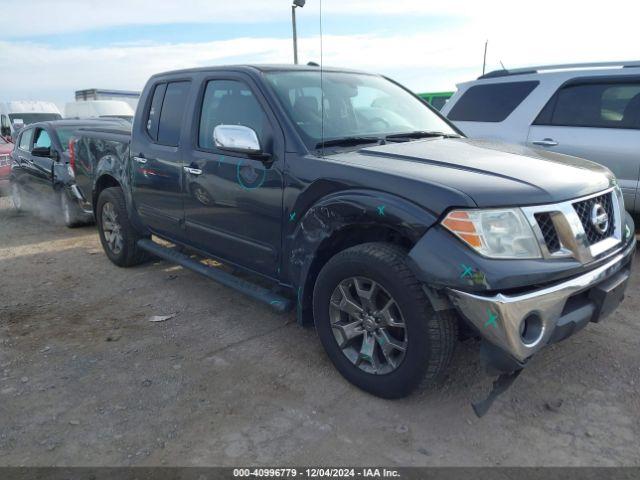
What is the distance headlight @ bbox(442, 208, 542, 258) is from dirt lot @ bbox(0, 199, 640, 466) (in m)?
0.94

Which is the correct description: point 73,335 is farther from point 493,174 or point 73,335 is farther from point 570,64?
point 570,64

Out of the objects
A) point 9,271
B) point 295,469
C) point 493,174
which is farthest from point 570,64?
point 9,271

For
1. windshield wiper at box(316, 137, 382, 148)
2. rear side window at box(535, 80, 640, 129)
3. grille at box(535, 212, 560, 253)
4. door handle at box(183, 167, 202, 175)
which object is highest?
rear side window at box(535, 80, 640, 129)

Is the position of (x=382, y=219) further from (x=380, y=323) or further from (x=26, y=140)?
(x=26, y=140)

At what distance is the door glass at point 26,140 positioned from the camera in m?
8.56

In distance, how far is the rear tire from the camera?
17.0ft

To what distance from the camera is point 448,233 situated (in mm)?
2389

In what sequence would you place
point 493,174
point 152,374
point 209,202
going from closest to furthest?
point 493,174 < point 152,374 < point 209,202

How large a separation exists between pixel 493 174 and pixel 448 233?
0.48m

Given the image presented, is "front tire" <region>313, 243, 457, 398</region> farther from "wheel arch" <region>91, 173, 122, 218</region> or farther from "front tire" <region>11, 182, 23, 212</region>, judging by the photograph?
"front tire" <region>11, 182, 23, 212</region>

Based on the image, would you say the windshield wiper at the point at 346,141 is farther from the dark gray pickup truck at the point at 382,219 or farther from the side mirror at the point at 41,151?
the side mirror at the point at 41,151

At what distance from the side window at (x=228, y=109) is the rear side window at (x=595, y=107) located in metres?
3.55

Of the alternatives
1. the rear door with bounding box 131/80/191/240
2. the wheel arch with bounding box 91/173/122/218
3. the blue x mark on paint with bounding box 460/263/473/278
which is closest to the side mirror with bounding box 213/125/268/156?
the rear door with bounding box 131/80/191/240

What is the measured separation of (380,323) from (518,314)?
0.75 meters
